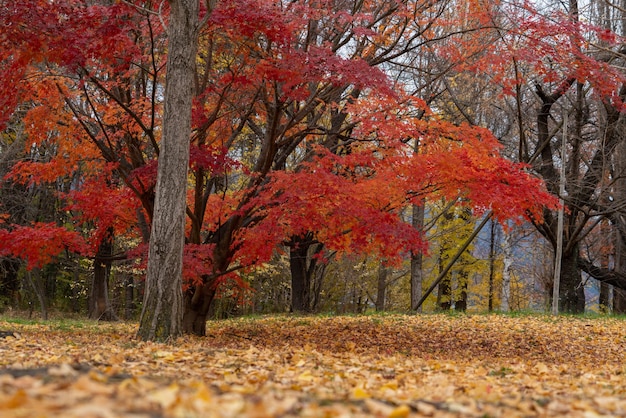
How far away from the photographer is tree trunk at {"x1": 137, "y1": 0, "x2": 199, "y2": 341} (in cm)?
695

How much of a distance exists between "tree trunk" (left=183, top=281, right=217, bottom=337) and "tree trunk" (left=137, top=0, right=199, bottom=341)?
9.98 ft

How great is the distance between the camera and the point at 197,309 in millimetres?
10219

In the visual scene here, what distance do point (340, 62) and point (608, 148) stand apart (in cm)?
1081

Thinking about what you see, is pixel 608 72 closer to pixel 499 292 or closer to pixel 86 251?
pixel 86 251

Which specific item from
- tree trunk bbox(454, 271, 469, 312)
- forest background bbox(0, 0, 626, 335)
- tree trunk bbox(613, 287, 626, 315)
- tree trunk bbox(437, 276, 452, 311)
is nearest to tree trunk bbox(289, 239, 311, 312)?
forest background bbox(0, 0, 626, 335)

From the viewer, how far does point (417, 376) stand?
15.9ft

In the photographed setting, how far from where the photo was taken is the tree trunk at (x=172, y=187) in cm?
695

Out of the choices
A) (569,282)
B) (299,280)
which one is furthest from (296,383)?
(569,282)

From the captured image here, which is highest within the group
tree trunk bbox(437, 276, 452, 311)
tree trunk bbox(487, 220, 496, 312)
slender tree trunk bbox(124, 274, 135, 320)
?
tree trunk bbox(487, 220, 496, 312)

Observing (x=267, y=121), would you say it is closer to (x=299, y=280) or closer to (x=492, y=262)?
(x=299, y=280)

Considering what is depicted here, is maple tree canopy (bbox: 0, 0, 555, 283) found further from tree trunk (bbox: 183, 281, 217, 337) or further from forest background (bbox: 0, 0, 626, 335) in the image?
tree trunk (bbox: 183, 281, 217, 337)

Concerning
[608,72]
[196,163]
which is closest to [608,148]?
[608,72]

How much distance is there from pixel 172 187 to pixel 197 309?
3789 millimetres

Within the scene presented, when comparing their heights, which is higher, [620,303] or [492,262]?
[492,262]
